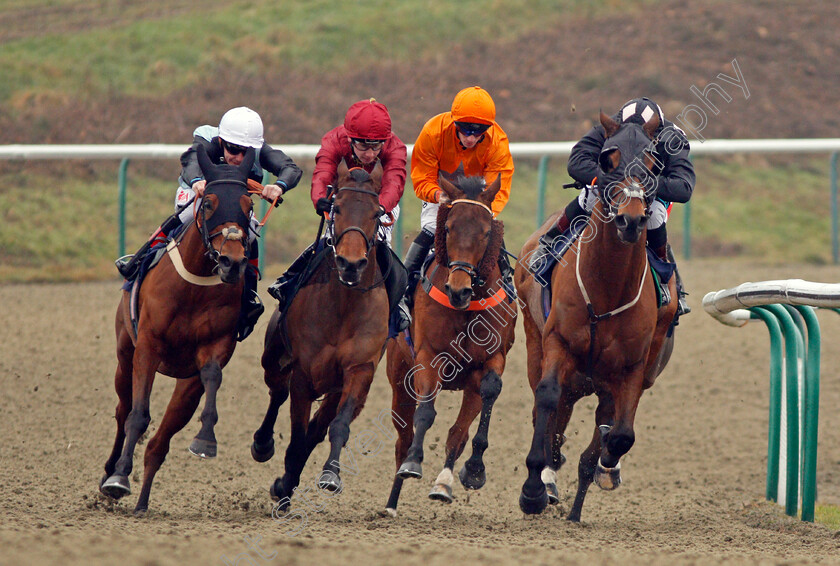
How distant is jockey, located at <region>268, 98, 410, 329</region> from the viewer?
20.0 ft

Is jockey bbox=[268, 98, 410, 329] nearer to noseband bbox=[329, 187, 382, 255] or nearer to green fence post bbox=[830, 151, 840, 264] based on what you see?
noseband bbox=[329, 187, 382, 255]

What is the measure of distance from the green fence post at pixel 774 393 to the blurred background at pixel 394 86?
6115mm

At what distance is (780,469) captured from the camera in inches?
290

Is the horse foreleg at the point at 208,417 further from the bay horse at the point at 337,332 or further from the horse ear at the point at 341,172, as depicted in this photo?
the horse ear at the point at 341,172

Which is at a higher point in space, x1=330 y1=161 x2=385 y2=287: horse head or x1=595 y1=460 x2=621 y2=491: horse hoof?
x1=330 y1=161 x2=385 y2=287: horse head

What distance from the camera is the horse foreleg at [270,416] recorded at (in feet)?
22.8

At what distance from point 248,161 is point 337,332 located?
101cm

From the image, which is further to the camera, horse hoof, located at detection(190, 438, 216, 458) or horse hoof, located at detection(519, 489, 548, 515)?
horse hoof, located at detection(519, 489, 548, 515)

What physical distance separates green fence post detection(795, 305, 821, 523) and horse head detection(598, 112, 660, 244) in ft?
4.90

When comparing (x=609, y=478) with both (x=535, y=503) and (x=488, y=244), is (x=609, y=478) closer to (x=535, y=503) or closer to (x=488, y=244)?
(x=535, y=503)

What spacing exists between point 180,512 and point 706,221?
39.8 feet

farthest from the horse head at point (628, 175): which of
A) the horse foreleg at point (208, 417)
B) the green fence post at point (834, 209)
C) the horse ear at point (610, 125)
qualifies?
the green fence post at point (834, 209)

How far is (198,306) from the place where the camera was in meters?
6.14

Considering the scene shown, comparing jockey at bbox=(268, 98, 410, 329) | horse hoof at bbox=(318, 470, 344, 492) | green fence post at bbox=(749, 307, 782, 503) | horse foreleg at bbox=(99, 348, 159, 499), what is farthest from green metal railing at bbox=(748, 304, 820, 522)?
horse foreleg at bbox=(99, 348, 159, 499)
